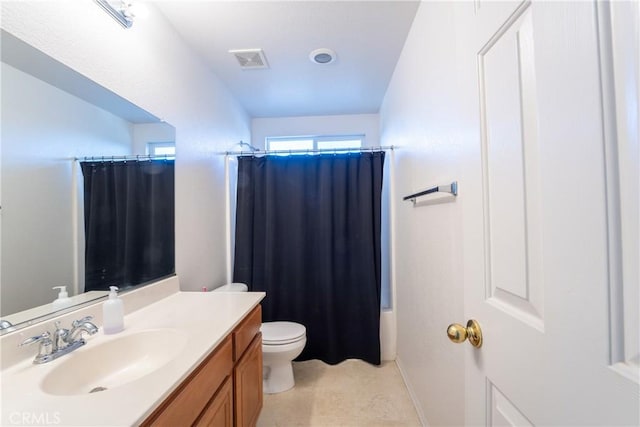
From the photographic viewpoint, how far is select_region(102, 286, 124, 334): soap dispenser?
97 cm

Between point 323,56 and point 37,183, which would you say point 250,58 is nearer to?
point 323,56

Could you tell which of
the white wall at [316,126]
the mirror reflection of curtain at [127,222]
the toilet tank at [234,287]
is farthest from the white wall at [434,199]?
the mirror reflection of curtain at [127,222]

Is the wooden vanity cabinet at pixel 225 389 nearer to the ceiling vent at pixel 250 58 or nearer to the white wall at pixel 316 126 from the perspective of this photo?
the ceiling vent at pixel 250 58

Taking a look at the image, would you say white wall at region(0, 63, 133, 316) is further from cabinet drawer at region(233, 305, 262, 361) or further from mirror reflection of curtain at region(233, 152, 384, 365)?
mirror reflection of curtain at region(233, 152, 384, 365)

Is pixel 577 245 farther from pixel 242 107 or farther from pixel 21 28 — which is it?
pixel 242 107

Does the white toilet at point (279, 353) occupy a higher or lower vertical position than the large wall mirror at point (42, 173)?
lower

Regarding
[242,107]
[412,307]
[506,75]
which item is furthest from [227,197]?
[506,75]

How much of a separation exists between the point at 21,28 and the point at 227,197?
5.09 feet

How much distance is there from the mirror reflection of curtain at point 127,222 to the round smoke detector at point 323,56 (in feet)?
3.93

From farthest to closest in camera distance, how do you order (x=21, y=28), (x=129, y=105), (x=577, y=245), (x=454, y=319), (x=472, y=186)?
(x=129, y=105) → (x=454, y=319) → (x=21, y=28) → (x=472, y=186) → (x=577, y=245)

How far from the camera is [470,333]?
2.14ft

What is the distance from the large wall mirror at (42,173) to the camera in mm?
779

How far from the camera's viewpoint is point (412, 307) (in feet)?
5.70

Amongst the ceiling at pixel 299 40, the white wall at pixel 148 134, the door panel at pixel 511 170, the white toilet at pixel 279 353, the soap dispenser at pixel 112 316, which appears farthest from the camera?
the white toilet at pixel 279 353
